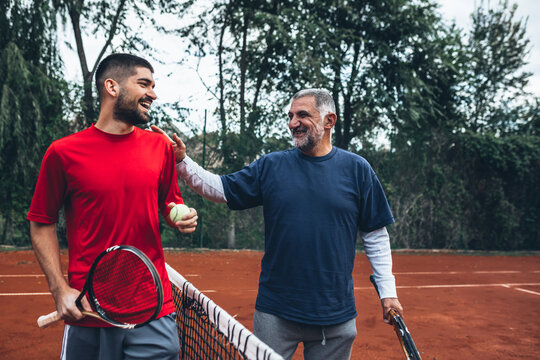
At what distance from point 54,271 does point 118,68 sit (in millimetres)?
979

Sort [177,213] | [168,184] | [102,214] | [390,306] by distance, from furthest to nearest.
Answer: [390,306] → [168,184] → [177,213] → [102,214]

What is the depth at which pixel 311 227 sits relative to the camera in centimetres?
241

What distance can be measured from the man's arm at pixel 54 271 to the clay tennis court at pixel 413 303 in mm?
2856

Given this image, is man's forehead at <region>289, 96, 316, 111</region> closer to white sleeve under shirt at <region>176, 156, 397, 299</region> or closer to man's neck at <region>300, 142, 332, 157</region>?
man's neck at <region>300, 142, 332, 157</region>

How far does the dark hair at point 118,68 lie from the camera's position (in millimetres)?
2156

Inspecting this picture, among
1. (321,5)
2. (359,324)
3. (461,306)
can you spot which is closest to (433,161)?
(321,5)

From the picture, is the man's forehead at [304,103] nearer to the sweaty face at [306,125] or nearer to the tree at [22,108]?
the sweaty face at [306,125]

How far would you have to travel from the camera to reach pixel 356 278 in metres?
8.93

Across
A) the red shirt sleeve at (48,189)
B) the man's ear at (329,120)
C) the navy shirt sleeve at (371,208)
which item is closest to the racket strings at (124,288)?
the red shirt sleeve at (48,189)

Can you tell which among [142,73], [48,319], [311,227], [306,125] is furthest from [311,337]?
[142,73]

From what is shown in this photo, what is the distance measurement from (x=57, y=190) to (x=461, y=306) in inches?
262

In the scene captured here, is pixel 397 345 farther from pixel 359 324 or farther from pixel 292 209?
pixel 292 209

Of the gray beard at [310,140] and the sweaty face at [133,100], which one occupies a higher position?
the sweaty face at [133,100]

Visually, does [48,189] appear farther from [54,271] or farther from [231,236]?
[231,236]
